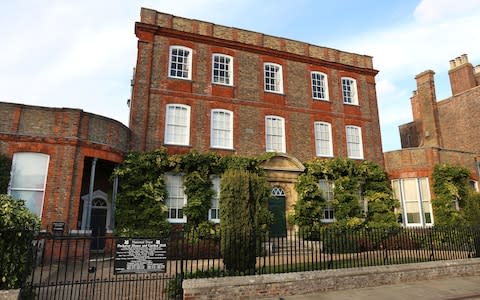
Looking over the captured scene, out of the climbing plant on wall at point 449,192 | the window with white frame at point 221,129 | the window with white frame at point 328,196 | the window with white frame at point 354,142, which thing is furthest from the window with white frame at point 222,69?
the climbing plant on wall at point 449,192

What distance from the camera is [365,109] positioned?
21281 millimetres

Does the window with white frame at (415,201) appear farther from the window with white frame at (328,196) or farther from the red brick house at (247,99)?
the window with white frame at (328,196)

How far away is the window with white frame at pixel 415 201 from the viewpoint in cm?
1895

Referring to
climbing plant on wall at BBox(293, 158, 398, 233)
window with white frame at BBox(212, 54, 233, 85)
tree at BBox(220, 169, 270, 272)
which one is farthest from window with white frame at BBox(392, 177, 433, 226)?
tree at BBox(220, 169, 270, 272)

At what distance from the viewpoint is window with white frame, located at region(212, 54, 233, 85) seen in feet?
59.3

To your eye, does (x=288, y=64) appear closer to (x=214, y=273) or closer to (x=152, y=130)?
(x=152, y=130)

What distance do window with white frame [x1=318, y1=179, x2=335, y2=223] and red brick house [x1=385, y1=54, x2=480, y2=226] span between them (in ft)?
14.8

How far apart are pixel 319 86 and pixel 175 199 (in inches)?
454

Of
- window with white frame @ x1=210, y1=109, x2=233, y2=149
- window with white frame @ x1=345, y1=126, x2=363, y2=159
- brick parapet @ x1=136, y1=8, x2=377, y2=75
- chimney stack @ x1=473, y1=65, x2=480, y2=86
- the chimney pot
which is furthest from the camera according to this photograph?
the chimney pot

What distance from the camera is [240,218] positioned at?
905cm

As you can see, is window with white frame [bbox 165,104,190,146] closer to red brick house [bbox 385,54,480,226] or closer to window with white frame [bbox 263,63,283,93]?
window with white frame [bbox 263,63,283,93]

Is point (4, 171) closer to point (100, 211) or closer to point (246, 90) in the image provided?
point (100, 211)

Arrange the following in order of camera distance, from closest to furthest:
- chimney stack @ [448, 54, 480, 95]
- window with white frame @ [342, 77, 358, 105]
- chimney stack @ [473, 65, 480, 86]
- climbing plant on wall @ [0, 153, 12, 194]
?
1. climbing plant on wall @ [0, 153, 12, 194]
2. window with white frame @ [342, 77, 358, 105]
3. chimney stack @ [448, 54, 480, 95]
4. chimney stack @ [473, 65, 480, 86]

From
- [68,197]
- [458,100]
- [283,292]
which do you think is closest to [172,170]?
[68,197]
